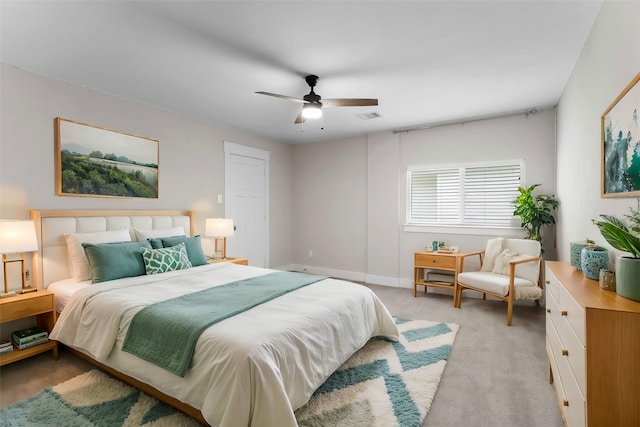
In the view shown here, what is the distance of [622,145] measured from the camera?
173 centimetres

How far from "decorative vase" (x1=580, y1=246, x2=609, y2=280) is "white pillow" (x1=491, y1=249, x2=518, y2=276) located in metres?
2.22

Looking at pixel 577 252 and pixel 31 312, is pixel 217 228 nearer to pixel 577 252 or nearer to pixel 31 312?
pixel 31 312

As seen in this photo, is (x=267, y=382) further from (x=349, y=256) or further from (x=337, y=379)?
(x=349, y=256)

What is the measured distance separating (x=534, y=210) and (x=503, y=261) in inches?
29.2

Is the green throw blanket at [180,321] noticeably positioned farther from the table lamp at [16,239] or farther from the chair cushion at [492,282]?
the chair cushion at [492,282]

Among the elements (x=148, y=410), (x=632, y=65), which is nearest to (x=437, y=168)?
(x=632, y=65)

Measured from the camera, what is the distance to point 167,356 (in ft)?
6.23

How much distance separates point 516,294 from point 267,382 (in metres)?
3.21

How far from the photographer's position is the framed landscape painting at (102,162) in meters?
3.17

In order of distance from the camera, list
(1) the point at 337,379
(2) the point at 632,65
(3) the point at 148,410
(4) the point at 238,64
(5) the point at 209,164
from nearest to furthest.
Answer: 1. (2) the point at 632,65
2. (3) the point at 148,410
3. (1) the point at 337,379
4. (4) the point at 238,64
5. (5) the point at 209,164

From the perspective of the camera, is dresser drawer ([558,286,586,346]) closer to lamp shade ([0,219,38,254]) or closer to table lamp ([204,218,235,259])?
table lamp ([204,218,235,259])

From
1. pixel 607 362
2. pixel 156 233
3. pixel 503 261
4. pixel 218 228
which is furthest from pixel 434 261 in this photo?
pixel 156 233

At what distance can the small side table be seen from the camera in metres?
4.25

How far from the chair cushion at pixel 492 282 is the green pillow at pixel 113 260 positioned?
12.2 feet
